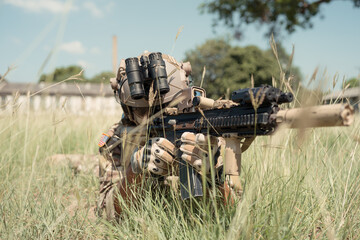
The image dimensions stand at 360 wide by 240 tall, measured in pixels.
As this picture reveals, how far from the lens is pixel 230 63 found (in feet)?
108

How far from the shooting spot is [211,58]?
118 feet

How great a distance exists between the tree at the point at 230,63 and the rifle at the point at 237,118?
26908mm

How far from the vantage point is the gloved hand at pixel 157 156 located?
6.91 ft

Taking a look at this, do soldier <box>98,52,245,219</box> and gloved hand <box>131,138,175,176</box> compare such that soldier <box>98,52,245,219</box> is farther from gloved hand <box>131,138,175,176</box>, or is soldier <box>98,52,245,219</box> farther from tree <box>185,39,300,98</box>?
tree <box>185,39,300,98</box>

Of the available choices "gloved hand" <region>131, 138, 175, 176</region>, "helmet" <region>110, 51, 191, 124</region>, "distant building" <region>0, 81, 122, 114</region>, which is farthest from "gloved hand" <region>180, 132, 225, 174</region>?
"distant building" <region>0, 81, 122, 114</region>

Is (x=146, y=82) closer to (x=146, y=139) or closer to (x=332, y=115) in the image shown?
(x=146, y=139)

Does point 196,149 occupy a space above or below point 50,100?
below

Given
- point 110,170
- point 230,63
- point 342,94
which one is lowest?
point 110,170

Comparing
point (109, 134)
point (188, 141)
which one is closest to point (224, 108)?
point (188, 141)

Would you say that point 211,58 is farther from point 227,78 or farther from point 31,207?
point 31,207

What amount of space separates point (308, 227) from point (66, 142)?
4235 mm

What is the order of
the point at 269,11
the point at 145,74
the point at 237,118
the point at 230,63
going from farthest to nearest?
the point at 230,63
the point at 269,11
the point at 145,74
the point at 237,118

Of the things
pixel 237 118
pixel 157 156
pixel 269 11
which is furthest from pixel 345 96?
pixel 269 11

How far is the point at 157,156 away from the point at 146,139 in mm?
133
